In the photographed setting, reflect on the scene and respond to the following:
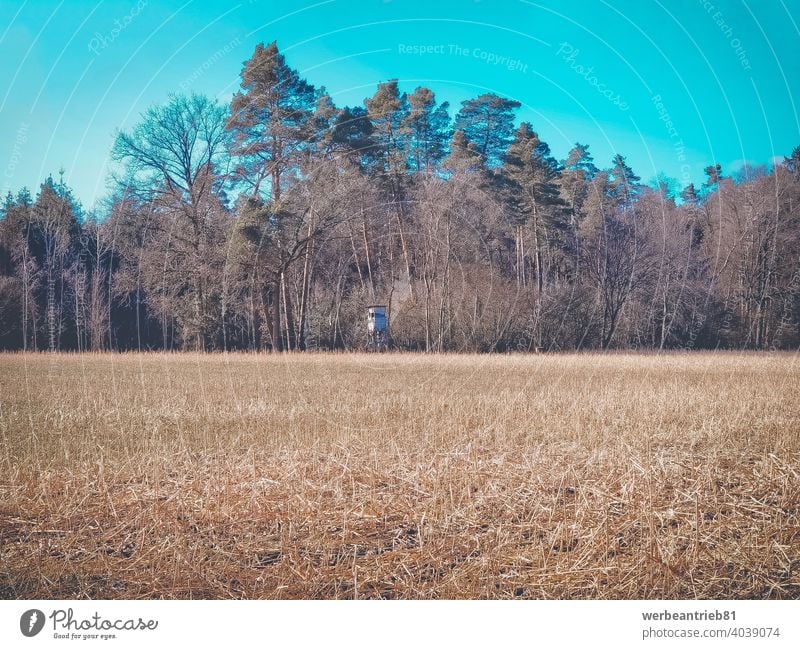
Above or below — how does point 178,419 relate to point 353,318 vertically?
below

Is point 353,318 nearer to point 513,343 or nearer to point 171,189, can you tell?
point 513,343

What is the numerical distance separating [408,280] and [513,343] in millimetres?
6512

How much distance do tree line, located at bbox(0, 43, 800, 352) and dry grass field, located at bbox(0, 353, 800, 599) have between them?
5278 mm

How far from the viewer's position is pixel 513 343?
2892 centimetres

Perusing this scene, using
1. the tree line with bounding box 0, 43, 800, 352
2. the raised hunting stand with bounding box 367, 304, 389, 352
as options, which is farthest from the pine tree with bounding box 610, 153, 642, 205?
the raised hunting stand with bounding box 367, 304, 389, 352

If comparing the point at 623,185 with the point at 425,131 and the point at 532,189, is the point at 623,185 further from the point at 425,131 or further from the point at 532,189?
the point at 425,131

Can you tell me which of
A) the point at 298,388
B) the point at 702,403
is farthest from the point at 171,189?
the point at 702,403
